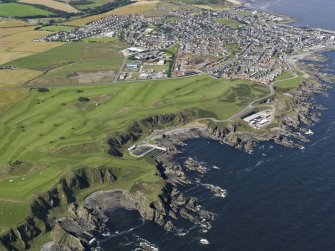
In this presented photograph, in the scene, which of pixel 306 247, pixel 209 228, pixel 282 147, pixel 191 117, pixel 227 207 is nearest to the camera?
pixel 306 247

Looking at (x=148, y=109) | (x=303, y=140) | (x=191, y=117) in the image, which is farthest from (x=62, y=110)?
(x=303, y=140)

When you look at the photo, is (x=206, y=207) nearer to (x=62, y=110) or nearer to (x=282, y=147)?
(x=282, y=147)

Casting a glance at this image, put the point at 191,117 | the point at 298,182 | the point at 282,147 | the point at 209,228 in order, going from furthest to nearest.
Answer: the point at 191,117 → the point at 282,147 → the point at 298,182 → the point at 209,228

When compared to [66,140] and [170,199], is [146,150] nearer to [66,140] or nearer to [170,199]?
[66,140]

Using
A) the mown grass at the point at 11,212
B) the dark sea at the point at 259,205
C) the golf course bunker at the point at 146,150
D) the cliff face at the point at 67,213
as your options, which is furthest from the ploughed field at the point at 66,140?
the dark sea at the point at 259,205

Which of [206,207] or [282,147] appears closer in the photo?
[206,207]

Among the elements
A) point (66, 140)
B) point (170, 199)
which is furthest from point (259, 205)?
point (66, 140)
